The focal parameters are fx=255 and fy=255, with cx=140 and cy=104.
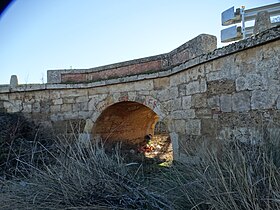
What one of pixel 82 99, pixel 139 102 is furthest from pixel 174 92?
pixel 82 99

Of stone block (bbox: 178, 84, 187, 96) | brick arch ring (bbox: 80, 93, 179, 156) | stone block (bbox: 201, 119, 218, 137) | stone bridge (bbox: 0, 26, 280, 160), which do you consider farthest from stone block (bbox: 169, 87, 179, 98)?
stone block (bbox: 201, 119, 218, 137)

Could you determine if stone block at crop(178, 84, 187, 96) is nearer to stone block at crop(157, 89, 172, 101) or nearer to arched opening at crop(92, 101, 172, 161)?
stone block at crop(157, 89, 172, 101)

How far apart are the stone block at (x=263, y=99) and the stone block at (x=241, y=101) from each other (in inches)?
3.0

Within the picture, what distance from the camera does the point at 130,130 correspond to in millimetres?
7672

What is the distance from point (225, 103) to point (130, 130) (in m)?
4.56

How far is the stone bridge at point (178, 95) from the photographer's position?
2891mm

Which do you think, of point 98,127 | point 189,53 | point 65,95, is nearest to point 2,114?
point 65,95

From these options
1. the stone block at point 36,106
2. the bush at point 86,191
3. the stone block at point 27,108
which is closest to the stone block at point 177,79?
the bush at point 86,191

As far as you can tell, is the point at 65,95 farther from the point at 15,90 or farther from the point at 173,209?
the point at 173,209

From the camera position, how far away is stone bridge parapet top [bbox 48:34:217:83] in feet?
13.3

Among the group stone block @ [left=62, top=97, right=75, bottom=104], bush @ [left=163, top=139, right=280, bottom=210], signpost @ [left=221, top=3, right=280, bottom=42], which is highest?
signpost @ [left=221, top=3, right=280, bottom=42]

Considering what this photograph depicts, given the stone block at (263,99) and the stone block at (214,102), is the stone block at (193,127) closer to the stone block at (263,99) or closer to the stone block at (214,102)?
the stone block at (214,102)

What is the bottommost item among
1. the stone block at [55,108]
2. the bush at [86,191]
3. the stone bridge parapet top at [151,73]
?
the bush at [86,191]

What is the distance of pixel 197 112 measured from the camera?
402 centimetres
